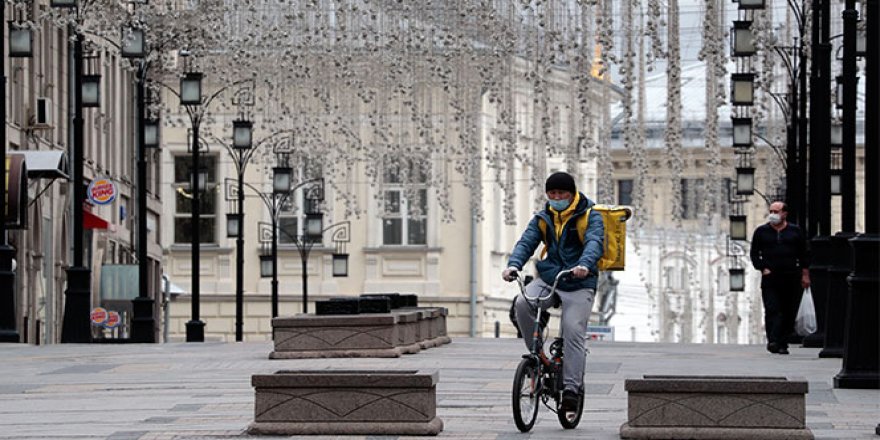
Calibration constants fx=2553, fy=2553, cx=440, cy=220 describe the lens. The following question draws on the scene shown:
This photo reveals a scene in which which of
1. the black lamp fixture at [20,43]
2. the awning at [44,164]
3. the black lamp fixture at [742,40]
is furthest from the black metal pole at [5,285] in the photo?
the black lamp fixture at [742,40]

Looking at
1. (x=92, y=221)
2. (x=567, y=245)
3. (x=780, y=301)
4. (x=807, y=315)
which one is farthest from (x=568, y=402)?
(x=92, y=221)

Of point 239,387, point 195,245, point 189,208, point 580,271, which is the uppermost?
point 189,208

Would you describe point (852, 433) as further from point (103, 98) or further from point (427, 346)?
point (103, 98)

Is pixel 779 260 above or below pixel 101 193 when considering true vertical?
below

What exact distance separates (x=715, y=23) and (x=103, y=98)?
3160 centimetres

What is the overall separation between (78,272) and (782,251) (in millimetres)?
11431

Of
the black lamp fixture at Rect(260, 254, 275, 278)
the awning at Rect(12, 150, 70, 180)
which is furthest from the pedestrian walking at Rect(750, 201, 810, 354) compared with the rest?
the black lamp fixture at Rect(260, 254, 275, 278)

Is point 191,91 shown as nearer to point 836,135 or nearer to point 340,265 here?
point 836,135

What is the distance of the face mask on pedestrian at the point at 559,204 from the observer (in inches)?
707

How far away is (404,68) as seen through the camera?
144 ft

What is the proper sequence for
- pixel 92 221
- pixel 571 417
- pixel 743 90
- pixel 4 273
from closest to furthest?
pixel 571 417 → pixel 4 273 → pixel 743 90 → pixel 92 221

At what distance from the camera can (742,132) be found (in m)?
46.6

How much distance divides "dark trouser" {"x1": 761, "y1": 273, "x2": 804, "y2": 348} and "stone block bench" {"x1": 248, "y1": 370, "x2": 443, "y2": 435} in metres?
13.0

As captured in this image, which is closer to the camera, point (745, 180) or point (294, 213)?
point (745, 180)
